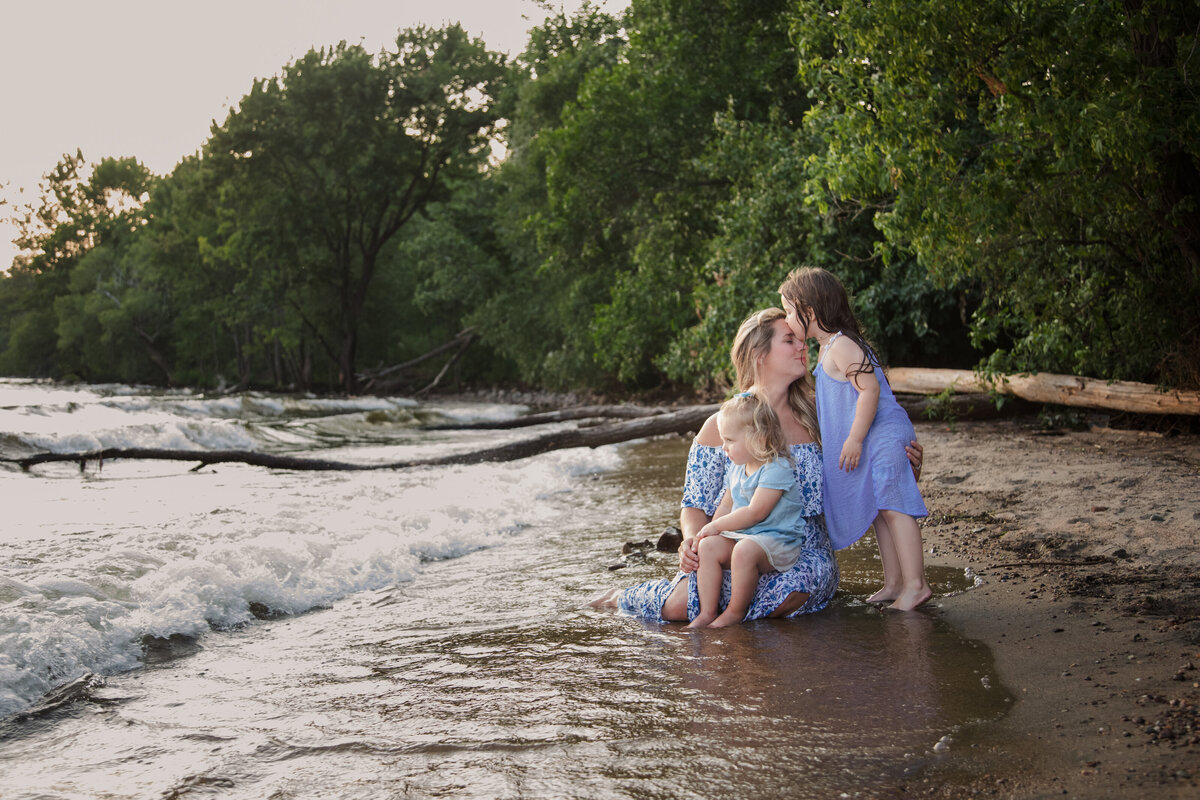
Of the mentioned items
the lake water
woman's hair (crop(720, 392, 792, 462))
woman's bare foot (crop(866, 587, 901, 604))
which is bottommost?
the lake water

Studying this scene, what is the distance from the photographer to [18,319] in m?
72.1

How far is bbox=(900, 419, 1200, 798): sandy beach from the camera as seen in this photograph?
7.23ft

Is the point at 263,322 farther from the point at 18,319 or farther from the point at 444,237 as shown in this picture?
the point at 18,319

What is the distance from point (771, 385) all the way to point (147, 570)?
3.51m

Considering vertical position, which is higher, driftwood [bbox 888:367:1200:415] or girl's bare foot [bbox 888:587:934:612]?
driftwood [bbox 888:367:1200:415]

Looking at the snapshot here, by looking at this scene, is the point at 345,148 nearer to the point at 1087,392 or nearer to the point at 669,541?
the point at 1087,392

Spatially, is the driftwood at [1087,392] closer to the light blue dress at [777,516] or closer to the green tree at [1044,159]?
the green tree at [1044,159]

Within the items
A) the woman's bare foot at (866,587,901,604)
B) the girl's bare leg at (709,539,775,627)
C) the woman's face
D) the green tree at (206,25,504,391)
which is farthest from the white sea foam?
the green tree at (206,25,504,391)

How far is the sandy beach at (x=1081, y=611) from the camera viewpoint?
86.7 inches

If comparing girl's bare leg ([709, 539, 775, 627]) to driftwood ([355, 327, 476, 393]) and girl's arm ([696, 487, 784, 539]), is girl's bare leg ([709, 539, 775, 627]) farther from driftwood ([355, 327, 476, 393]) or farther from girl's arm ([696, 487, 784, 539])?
driftwood ([355, 327, 476, 393])

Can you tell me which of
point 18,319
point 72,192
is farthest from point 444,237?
point 18,319

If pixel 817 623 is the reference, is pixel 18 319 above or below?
above

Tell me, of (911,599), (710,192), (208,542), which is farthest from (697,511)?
(710,192)

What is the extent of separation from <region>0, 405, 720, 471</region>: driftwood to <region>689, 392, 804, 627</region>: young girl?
7.40m
